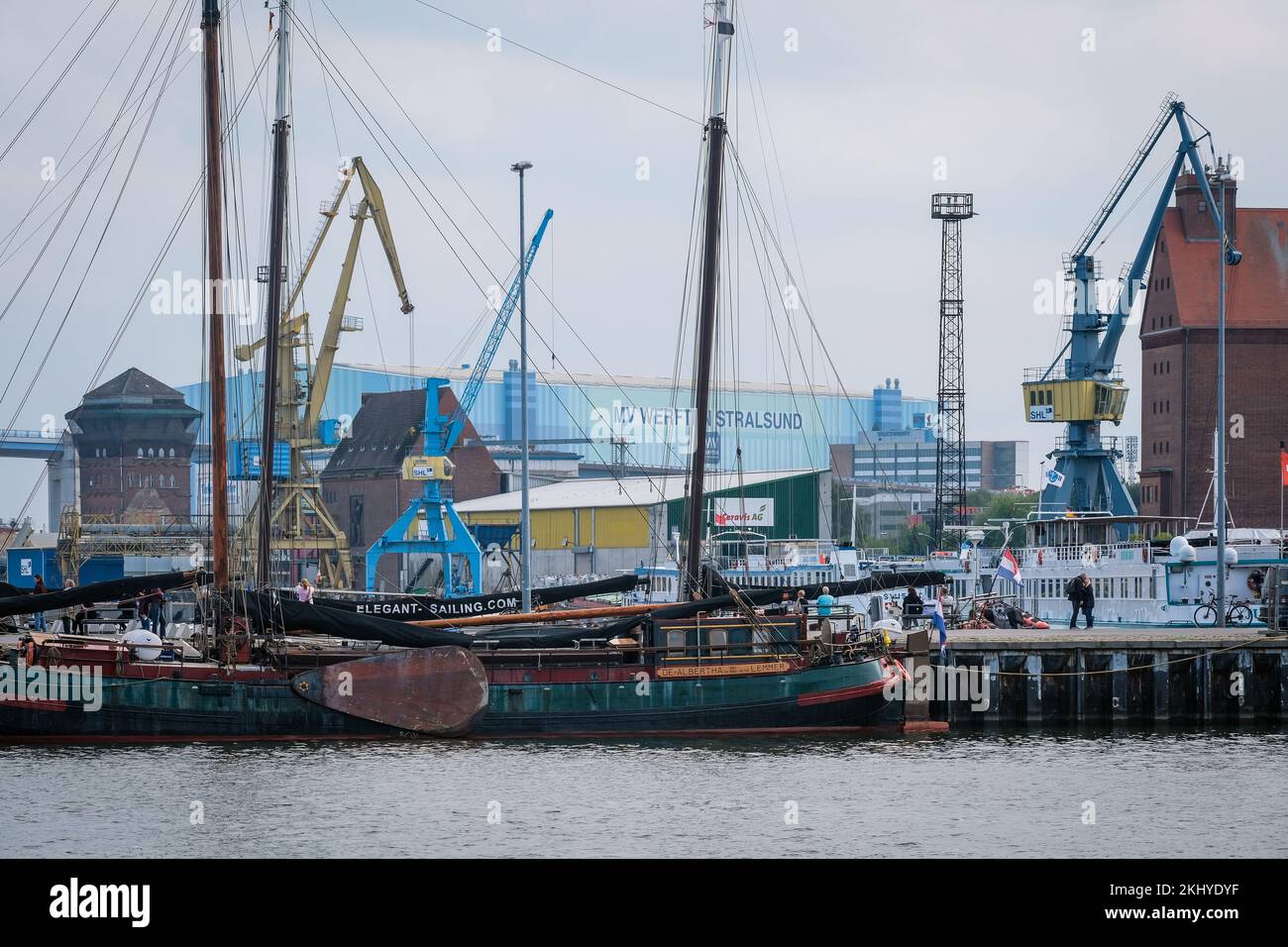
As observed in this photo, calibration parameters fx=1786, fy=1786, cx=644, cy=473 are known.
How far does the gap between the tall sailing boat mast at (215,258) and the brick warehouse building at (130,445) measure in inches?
4383

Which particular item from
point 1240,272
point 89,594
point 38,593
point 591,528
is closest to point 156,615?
point 38,593

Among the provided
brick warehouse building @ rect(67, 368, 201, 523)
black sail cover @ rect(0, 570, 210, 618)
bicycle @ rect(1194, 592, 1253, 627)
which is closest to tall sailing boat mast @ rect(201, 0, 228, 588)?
black sail cover @ rect(0, 570, 210, 618)

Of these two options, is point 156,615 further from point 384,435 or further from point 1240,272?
point 384,435

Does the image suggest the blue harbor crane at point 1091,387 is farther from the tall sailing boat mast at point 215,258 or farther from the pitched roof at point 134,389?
the pitched roof at point 134,389

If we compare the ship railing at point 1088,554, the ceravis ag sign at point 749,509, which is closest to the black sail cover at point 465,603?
the ship railing at point 1088,554

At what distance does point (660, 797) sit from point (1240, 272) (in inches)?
2893

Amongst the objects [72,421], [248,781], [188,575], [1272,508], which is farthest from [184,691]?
A: [72,421]

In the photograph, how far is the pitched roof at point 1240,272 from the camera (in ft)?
320

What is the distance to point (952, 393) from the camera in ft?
382

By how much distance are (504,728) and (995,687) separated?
13.1 meters

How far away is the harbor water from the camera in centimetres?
3058

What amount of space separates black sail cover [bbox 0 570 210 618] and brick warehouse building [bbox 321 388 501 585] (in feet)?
270
